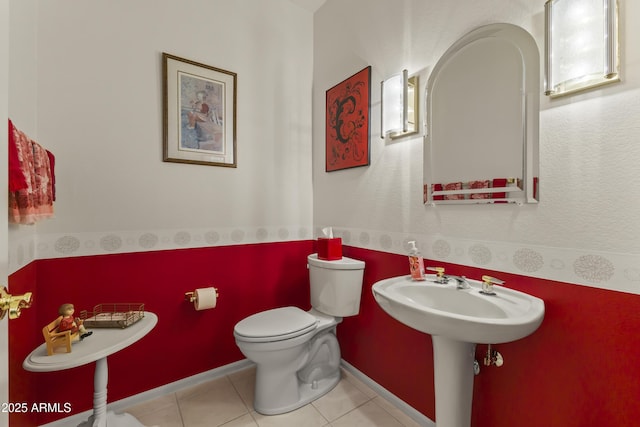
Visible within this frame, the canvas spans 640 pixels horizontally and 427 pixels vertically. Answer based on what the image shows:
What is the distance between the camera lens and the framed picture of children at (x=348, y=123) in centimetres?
178

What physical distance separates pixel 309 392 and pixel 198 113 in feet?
6.23

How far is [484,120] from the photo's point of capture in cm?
123

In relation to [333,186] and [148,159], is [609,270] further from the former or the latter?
[148,159]

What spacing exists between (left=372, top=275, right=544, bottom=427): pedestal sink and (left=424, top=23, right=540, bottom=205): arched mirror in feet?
1.32

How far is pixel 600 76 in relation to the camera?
2.92 ft

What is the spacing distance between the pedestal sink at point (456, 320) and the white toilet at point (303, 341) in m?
0.50

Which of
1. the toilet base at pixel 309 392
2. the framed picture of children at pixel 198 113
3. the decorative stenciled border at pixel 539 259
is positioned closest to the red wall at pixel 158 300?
the toilet base at pixel 309 392

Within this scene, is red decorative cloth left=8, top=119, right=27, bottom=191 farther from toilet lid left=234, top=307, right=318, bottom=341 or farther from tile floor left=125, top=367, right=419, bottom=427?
tile floor left=125, top=367, right=419, bottom=427

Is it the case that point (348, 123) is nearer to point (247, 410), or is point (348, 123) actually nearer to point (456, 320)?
point (456, 320)

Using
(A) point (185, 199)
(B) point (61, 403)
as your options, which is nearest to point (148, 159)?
(A) point (185, 199)

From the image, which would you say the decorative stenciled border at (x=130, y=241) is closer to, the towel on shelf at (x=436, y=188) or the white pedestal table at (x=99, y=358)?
the white pedestal table at (x=99, y=358)

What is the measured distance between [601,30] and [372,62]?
1.10 m

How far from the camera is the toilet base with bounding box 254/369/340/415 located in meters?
1.58

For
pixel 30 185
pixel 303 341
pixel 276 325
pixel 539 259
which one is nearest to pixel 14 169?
pixel 30 185
